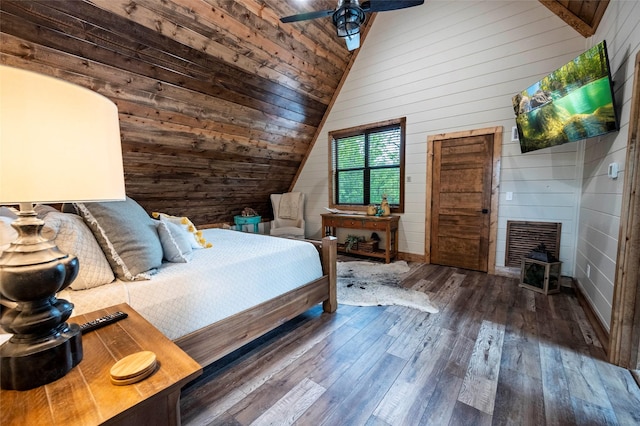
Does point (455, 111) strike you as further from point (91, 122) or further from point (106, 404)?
point (106, 404)

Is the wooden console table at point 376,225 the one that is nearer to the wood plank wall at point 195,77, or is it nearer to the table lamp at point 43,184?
the wood plank wall at point 195,77

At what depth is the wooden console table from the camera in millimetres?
4023

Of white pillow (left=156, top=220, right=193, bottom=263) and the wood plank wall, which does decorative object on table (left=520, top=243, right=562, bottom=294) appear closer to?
white pillow (left=156, top=220, right=193, bottom=263)

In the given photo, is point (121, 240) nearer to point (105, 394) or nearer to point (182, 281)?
point (182, 281)

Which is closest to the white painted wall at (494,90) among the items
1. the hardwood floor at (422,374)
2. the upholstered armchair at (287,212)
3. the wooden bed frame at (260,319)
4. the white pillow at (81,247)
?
the hardwood floor at (422,374)

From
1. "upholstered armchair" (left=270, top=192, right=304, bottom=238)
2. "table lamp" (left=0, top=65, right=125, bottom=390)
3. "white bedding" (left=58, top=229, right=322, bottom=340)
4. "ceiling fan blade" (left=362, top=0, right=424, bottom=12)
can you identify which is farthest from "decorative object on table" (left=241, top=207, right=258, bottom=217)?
"table lamp" (left=0, top=65, right=125, bottom=390)

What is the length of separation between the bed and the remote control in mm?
248

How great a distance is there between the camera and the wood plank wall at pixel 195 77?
2.20m

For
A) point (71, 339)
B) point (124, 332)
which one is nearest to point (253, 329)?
point (124, 332)

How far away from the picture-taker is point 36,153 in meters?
0.63

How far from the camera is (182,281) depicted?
154cm

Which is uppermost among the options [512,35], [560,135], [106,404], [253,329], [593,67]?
[512,35]

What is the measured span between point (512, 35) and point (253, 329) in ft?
14.4

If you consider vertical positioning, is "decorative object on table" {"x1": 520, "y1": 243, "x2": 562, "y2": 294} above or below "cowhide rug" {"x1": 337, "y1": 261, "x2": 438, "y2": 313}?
above
